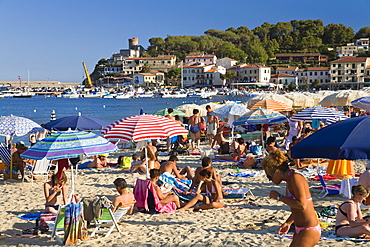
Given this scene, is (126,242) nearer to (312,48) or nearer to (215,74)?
(215,74)

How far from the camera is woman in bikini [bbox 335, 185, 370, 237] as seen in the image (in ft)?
16.8

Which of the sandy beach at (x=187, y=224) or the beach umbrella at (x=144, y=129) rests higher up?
the beach umbrella at (x=144, y=129)

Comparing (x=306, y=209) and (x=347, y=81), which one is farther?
(x=347, y=81)

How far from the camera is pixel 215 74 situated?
105438mm

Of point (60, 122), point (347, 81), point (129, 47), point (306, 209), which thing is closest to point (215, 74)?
point (347, 81)

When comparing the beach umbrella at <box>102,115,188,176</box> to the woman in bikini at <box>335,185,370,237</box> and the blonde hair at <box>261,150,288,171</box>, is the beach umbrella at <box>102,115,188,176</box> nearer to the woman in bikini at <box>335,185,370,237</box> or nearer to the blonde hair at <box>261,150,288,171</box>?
the woman in bikini at <box>335,185,370,237</box>

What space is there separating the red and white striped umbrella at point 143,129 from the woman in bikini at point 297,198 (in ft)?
14.6

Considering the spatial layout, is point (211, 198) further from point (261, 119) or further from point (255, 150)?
point (261, 119)

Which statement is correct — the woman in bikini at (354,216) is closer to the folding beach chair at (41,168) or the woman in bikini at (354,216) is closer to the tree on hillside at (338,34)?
the folding beach chair at (41,168)

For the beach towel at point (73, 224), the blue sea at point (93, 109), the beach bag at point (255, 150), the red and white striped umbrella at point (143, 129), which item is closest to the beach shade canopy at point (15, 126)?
the red and white striped umbrella at point (143, 129)

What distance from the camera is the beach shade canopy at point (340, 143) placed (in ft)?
14.4

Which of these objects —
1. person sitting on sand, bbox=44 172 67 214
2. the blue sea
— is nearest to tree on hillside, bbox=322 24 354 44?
the blue sea

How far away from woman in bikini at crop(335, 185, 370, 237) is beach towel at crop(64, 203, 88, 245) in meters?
3.19

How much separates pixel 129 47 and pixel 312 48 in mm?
60938
